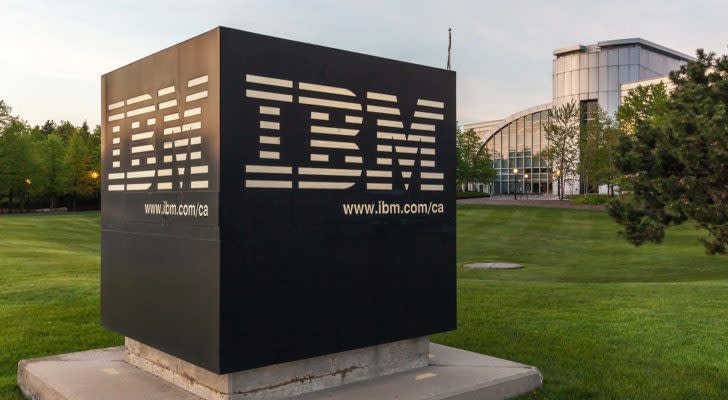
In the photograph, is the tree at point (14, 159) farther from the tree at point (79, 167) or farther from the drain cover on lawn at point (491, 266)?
the drain cover on lawn at point (491, 266)

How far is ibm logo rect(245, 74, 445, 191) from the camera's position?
529 centimetres

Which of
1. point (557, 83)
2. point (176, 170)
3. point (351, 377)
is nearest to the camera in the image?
point (176, 170)

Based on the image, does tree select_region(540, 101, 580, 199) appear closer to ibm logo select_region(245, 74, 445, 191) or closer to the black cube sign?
ibm logo select_region(245, 74, 445, 191)

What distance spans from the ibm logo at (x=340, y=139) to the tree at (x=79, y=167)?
73251mm

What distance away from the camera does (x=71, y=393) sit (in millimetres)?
5680

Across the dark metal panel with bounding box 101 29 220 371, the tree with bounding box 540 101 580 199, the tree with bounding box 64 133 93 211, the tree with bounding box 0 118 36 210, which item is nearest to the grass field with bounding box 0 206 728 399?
the dark metal panel with bounding box 101 29 220 371

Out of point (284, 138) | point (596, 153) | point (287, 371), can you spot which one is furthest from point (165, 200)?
point (596, 153)

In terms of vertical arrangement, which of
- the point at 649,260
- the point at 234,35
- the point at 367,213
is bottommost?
the point at 649,260

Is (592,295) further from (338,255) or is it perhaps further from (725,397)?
(338,255)

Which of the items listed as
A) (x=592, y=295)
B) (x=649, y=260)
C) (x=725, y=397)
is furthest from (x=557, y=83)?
(x=725, y=397)

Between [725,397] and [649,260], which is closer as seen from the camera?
[725,397]

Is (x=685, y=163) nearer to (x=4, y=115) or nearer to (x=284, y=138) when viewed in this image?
(x=284, y=138)

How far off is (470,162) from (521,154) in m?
21.7

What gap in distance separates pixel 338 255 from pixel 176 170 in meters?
1.59
